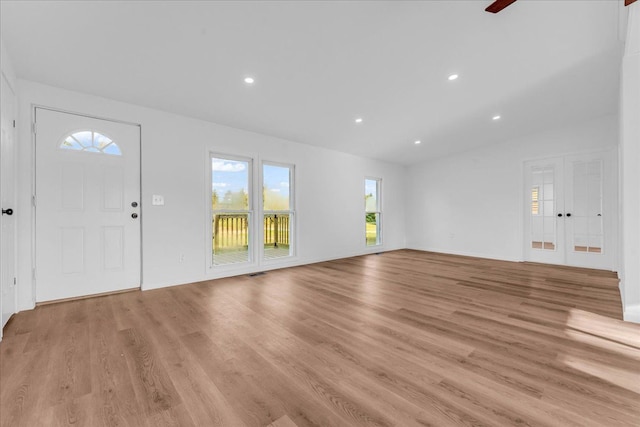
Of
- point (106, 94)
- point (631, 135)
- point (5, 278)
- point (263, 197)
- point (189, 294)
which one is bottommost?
point (189, 294)

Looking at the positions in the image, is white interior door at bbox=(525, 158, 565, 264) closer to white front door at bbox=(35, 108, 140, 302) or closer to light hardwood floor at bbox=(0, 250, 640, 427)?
light hardwood floor at bbox=(0, 250, 640, 427)

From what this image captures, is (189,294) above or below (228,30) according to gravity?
below

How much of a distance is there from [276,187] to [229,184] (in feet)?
2.97

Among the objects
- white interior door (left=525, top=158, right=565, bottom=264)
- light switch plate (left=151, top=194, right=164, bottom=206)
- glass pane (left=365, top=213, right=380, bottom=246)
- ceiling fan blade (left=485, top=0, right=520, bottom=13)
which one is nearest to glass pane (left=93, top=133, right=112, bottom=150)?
light switch plate (left=151, top=194, right=164, bottom=206)

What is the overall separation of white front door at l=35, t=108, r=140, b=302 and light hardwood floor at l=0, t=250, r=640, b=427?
314 mm

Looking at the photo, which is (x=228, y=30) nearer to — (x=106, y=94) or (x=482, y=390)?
(x=106, y=94)

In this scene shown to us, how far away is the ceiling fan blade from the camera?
215cm

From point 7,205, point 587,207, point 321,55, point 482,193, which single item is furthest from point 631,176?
point 7,205

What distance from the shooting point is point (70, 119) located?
10.3 ft

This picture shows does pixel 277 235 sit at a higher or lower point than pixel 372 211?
lower

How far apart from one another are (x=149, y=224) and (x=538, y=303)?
190 inches

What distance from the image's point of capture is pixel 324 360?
72.1 inches

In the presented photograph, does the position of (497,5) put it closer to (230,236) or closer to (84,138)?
(84,138)

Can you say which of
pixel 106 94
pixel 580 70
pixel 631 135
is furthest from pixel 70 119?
pixel 580 70
